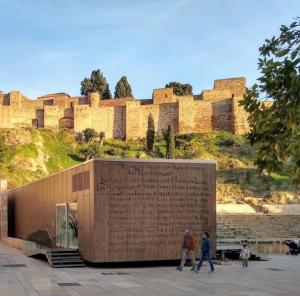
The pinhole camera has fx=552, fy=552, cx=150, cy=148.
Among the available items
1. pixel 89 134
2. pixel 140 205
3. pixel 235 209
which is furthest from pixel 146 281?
pixel 89 134

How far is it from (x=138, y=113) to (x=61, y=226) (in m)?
56.8

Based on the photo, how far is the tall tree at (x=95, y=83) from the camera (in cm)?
8662

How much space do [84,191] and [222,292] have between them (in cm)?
719

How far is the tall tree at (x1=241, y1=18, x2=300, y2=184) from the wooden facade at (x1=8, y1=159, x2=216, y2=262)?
9.94 meters

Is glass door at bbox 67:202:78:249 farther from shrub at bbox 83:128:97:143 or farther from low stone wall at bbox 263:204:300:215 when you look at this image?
shrub at bbox 83:128:97:143

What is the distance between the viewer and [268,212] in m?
47.5

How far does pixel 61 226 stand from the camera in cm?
2055

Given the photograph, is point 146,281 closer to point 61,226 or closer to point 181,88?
point 61,226

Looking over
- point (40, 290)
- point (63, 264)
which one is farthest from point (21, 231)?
point (40, 290)

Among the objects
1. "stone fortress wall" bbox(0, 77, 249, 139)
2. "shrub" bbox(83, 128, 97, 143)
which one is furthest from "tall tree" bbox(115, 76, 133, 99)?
"shrub" bbox(83, 128, 97, 143)

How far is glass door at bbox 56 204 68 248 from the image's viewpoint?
19.9 m

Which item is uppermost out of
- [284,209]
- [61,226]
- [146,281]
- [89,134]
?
[89,134]

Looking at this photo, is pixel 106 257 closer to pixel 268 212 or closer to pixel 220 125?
pixel 268 212

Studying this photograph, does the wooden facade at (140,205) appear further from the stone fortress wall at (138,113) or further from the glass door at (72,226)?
the stone fortress wall at (138,113)
